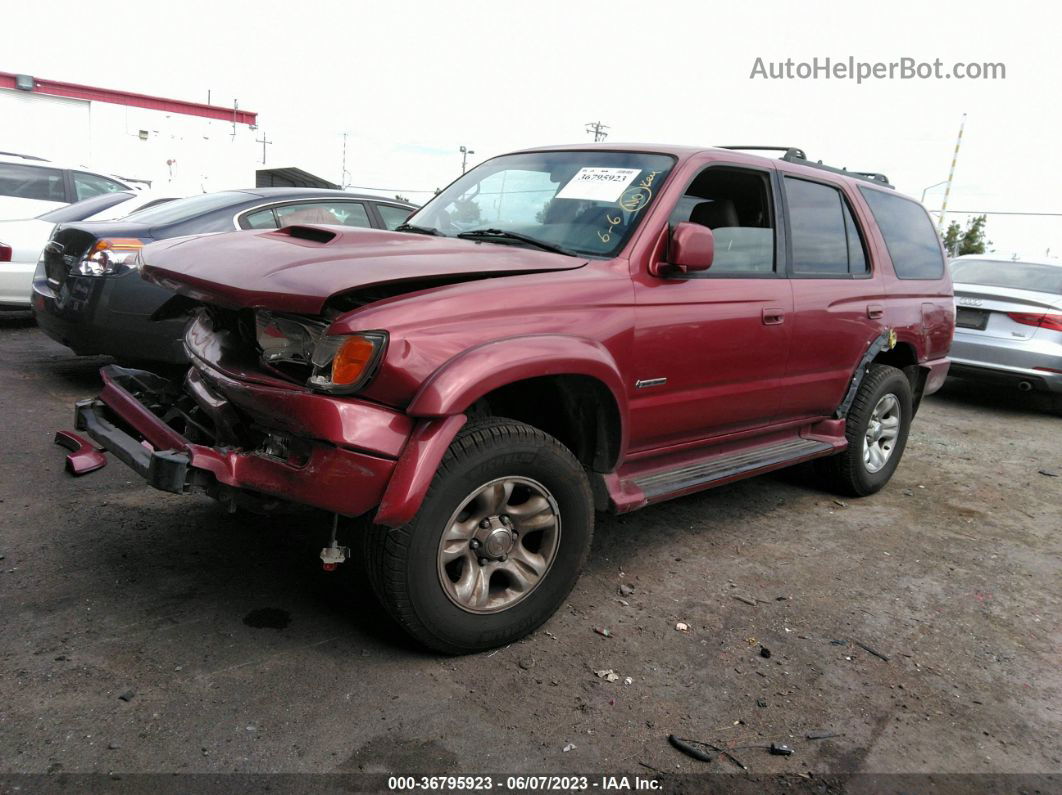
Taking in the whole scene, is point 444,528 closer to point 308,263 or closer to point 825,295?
point 308,263

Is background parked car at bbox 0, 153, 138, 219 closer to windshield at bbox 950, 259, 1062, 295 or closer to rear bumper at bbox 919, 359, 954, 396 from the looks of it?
rear bumper at bbox 919, 359, 954, 396

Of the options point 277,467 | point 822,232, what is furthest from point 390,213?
point 277,467

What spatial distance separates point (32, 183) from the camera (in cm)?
834

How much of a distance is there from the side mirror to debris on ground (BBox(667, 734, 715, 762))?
5.80 feet

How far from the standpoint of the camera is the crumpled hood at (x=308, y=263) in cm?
257

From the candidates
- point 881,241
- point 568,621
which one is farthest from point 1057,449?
point 568,621

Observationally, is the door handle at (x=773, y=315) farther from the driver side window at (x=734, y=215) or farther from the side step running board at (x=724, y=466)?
the side step running board at (x=724, y=466)

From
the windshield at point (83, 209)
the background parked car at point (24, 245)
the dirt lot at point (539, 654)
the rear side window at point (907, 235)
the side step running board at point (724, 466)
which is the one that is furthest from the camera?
the background parked car at point (24, 245)

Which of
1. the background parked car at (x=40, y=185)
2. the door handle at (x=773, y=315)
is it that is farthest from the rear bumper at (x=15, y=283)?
the door handle at (x=773, y=315)

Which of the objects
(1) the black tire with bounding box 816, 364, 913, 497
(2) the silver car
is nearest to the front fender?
(1) the black tire with bounding box 816, 364, 913, 497

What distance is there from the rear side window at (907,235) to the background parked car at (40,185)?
7150 millimetres

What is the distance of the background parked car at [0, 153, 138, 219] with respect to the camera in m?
7.89

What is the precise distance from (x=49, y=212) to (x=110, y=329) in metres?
3.36

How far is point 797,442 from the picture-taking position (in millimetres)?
4531
